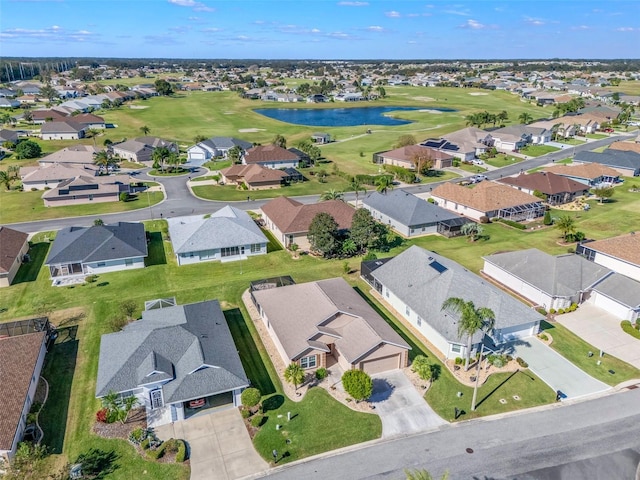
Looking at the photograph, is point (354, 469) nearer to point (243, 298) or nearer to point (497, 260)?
point (243, 298)

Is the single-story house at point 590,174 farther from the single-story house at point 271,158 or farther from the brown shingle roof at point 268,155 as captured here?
the brown shingle roof at point 268,155

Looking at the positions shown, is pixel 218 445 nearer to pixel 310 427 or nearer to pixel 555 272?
pixel 310 427

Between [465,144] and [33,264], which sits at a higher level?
[465,144]

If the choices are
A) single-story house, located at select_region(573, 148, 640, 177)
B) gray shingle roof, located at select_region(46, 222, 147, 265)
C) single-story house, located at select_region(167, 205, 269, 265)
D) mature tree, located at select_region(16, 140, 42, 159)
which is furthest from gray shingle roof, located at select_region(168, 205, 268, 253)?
single-story house, located at select_region(573, 148, 640, 177)

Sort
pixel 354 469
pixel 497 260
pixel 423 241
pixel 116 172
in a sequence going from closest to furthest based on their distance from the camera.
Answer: pixel 354 469 → pixel 497 260 → pixel 423 241 → pixel 116 172

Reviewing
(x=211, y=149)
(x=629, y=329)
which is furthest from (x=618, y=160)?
(x=211, y=149)

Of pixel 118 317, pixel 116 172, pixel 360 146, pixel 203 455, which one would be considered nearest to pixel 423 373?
pixel 203 455

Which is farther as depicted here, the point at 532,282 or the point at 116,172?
the point at 116,172
